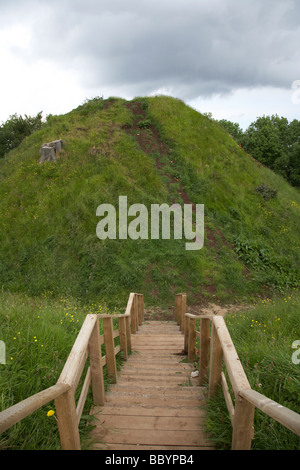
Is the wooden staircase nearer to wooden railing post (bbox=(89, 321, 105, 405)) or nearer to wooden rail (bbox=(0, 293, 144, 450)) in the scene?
wooden railing post (bbox=(89, 321, 105, 405))

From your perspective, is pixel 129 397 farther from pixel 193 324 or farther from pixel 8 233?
pixel 8 233

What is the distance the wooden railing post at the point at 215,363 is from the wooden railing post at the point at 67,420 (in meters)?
1.45

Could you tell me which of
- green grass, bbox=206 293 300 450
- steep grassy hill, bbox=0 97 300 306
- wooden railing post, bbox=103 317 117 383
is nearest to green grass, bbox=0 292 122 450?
wooden railing post, bbox=103 317 117 383

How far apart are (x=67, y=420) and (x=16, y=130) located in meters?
36.1

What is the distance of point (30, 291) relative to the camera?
11406 millimetres

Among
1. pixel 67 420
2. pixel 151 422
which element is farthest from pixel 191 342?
pixel 67 420

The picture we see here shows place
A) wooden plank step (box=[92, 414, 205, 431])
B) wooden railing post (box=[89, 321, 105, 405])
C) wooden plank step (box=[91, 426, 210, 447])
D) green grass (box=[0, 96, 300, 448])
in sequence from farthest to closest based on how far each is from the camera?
green grass (box=[0, 96, 300, 448]) < wooden railing post (box=[89, 321, 105, 405]) < wooden plank step (box=[92, 414, 205, 431]) < wooden plank step (box=[91, 426, 210, 447])

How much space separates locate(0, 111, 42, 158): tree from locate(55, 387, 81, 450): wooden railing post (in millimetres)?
33674

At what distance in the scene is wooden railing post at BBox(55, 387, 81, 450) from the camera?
1.97 metres

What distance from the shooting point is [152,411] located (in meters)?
2.88

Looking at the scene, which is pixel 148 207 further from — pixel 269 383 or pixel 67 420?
pixel 67 420

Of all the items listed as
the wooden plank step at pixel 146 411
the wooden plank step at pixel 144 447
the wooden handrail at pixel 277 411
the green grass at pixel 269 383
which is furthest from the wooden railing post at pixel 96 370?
the wooden handrail at pixel 277 411

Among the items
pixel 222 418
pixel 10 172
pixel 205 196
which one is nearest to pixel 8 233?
pixel 10 172

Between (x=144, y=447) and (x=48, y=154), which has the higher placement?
(x=48, y=154)
